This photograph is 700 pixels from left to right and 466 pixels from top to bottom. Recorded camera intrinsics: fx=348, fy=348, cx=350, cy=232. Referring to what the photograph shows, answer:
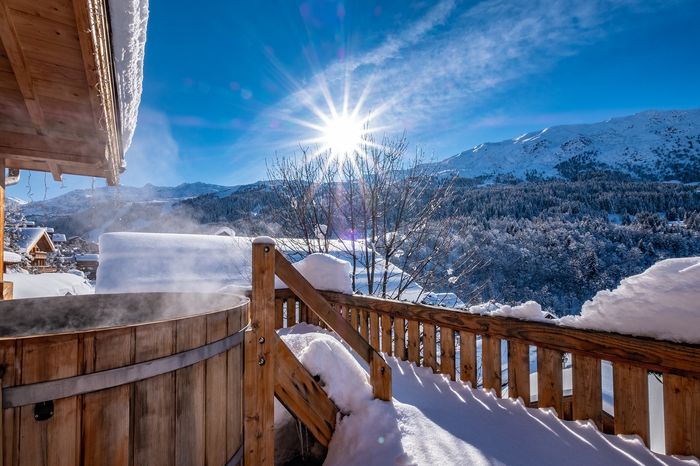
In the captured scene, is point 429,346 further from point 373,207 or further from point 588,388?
point 373,207

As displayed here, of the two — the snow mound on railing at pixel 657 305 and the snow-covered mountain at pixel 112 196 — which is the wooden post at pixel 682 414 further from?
the snow-covered mountain at pixel 112 196

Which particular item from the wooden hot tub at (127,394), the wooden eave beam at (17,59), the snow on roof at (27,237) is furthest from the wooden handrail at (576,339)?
the snow on roof at (27,237)

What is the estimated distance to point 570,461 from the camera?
2.11 metres

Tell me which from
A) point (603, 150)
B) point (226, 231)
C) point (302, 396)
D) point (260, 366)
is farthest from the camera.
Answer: point (603, 150)

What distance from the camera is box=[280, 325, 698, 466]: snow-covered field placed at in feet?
7.06

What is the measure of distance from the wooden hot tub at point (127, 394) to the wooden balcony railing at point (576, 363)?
2.04 metres

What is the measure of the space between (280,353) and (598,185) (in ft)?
193

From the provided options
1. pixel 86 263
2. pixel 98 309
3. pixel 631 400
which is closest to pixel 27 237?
pixel 86 263

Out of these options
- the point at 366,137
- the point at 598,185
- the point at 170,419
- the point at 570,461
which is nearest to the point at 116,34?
the point at 170,419

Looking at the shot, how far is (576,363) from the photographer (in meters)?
2.40

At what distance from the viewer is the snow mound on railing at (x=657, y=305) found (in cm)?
192

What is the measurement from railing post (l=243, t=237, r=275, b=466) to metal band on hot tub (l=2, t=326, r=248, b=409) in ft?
1.90

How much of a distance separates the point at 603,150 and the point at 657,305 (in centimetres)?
14121

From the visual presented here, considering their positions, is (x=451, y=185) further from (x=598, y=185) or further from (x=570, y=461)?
(x=598, y=185)
